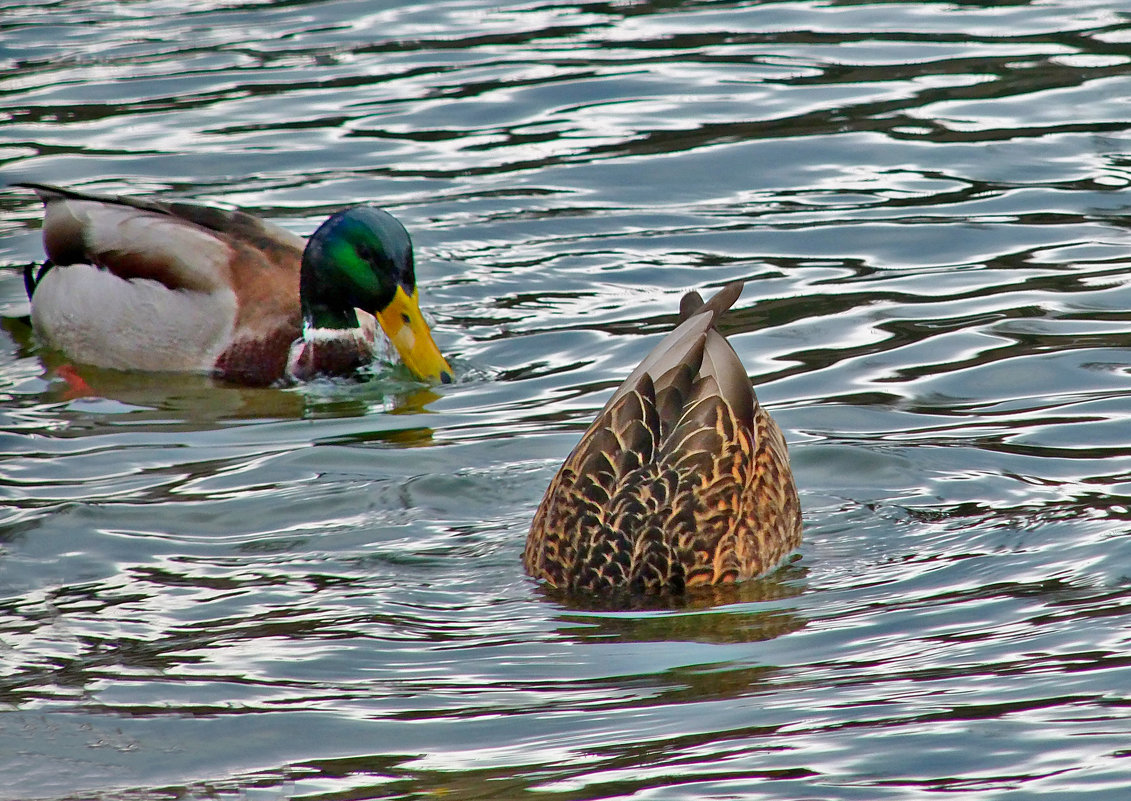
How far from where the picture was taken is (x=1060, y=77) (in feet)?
42.7

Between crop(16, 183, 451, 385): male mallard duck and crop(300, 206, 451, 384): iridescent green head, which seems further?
crop(16, 183, 451, 385): male mallard duck

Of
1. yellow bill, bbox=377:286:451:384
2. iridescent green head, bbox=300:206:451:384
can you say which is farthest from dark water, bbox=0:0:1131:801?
iridescent green head, bbox=300:206:451:384

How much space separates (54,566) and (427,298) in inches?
164

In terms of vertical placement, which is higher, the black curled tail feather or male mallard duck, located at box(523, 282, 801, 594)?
the black curled tail feather

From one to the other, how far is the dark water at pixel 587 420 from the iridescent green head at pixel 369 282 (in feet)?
0.81

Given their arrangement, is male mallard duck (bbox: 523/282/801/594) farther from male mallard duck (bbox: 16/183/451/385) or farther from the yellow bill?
male mallard duck (bbox: 16/183/451/385)

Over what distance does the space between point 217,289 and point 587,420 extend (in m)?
2.80

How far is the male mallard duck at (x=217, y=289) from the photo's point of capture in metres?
9.35

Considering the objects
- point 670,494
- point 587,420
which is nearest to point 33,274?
point 587,420

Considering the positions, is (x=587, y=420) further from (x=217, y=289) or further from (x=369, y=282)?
(x=217, y=289)

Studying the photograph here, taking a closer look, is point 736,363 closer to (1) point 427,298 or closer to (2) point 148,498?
(2) point 148,498

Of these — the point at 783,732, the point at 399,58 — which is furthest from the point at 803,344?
the point at 399,58

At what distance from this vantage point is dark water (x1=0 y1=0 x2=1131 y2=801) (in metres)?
4.66

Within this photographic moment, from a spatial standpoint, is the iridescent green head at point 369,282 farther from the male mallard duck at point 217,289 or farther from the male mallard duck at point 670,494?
the male mallard duck at point 670,494
